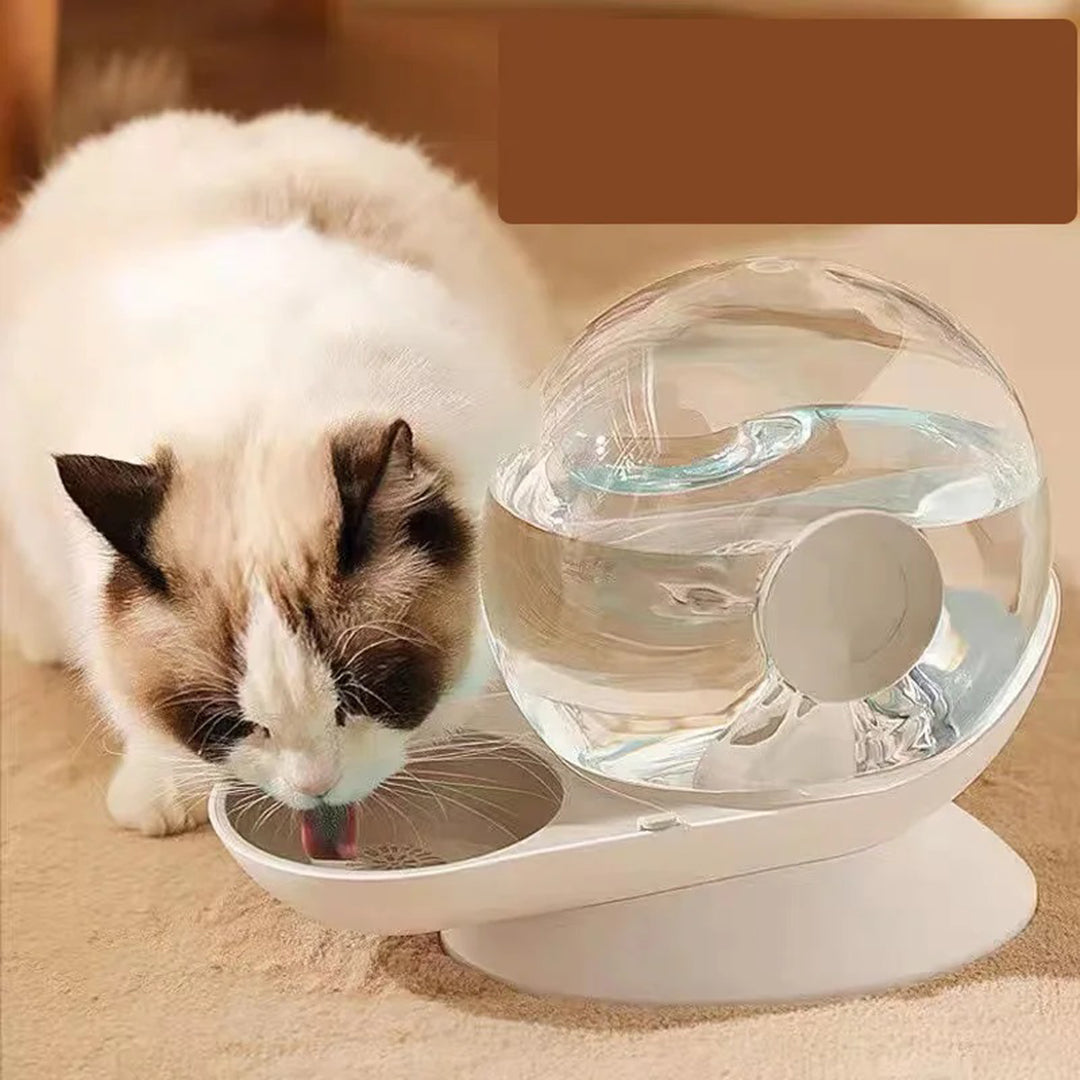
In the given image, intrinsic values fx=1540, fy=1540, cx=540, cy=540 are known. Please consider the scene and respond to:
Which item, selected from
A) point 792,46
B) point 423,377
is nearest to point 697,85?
point 792,46

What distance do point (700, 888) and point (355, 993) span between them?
0.22 m

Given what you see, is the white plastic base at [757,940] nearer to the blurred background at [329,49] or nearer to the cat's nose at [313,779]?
the cat's nose at [313,779]

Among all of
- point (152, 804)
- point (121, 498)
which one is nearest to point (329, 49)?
point (152, 804)

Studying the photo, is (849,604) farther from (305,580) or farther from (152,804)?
(152,804)

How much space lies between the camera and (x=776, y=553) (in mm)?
829

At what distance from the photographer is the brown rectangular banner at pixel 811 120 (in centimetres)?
164

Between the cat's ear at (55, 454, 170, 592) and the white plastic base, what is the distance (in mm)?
315

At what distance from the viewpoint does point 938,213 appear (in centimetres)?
167

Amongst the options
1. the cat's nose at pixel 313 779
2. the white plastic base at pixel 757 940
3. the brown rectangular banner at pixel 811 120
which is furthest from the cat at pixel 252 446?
the brown rectangular banner at pixel 811 120

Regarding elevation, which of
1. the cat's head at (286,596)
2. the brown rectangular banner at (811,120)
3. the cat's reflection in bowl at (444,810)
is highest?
the brown rectangular banner at (811,120)

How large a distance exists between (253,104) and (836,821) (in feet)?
4.73

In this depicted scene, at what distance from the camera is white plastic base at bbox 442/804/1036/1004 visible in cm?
91

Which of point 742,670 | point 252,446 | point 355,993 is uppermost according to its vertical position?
point 252,446

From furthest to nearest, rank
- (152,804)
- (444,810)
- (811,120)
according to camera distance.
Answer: (811,120) < (152,804) < (444,810)
